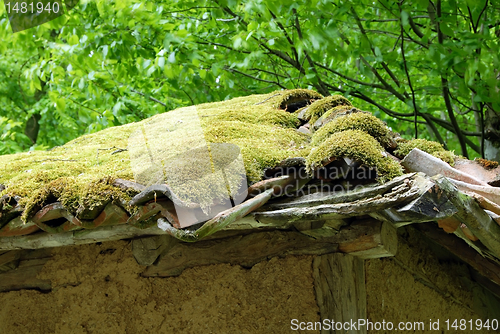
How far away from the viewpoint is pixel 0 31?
495 centimetres

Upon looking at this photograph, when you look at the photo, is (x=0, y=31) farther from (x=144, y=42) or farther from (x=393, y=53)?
(x=393, y=53)

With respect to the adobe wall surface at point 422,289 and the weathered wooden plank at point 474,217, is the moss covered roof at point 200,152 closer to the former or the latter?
the weathered wooden plank at point 474,217

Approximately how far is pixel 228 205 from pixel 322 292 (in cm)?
76

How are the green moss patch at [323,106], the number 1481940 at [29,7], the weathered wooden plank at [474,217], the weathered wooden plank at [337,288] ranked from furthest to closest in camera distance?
1. the number 1481940 at [29,7]
2. the green moss patch at [323,106]
3. the weathered wooden plank at [337,288]
4. the weathered wooden plank at [474,217]

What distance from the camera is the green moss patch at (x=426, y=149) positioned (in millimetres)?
2371

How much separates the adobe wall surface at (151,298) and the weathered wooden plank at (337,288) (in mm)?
47

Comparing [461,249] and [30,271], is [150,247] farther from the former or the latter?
[461,249]

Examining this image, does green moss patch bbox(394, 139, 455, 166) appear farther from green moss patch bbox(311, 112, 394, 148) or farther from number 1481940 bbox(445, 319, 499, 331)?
number 1481940 bbox(445, 319, 499, 331)

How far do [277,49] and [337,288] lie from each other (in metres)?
3.66

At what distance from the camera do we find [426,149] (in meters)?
2.50

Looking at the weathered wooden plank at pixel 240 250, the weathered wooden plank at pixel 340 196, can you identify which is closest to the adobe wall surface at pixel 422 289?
the weathered wooden plank at pixel 240 250

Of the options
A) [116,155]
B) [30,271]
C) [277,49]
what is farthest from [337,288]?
[277,49]

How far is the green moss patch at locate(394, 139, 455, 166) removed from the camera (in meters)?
2.37
